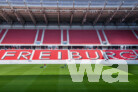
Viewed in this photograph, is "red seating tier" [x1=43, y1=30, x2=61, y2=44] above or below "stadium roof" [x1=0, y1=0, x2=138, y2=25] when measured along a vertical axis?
below

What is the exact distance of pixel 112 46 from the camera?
28.5 metres

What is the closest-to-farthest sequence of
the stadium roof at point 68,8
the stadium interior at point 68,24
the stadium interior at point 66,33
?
the stadium interior at point 66,33, the stadium roof at point 68,8, the stadium interior at point 68,24

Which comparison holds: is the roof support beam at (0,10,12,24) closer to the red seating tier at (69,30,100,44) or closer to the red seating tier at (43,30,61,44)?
the red seating tier at (43,30,61,44)

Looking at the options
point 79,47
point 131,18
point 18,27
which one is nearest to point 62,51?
point 79,47

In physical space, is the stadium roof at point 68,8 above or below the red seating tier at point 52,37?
above

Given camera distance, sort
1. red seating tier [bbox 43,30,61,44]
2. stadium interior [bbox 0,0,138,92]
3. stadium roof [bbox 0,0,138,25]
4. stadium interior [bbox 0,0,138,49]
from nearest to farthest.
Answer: stadium interior [bbox 0,0,138,92], stadium roof [bbox 0,0,138,25], stadium interior [bbox 0,0,138,49], red seating tier [bbox 43,30,61,44]

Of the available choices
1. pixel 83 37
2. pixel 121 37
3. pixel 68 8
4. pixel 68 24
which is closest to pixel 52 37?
pixel 68 24

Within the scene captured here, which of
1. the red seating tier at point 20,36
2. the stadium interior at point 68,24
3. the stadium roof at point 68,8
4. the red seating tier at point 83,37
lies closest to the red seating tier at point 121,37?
the stadium interior at point 68,24

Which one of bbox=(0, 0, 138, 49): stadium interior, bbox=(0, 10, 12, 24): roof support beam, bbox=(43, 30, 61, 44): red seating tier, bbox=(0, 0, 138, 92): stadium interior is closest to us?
bbox=(0, 0, 138, 92): stadium interior

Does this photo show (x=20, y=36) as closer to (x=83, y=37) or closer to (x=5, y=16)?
(x=5, y=16)

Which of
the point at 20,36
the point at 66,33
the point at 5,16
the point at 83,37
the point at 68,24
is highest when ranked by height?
the point at 68,24

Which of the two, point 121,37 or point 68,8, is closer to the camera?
point 68,8

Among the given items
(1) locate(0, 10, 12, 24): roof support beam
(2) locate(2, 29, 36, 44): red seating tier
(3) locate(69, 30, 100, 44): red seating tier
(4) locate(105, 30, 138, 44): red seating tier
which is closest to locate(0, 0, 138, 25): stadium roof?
(1) locate(0, 10, 12, 24): roof support beam

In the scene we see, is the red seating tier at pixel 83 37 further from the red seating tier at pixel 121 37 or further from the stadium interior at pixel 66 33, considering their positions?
the red seating tier at pixel 121 37
